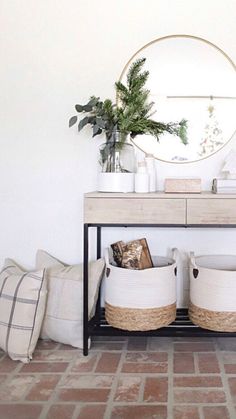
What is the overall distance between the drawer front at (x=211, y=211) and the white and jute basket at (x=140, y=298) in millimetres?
319

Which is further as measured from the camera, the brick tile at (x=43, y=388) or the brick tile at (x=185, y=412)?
the brick tile at (x=43, y=388)

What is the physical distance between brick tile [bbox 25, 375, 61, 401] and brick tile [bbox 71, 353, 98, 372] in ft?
0.41

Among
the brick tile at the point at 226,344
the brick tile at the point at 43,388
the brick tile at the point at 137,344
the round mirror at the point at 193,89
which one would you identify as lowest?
the brick tile at the point at 43,388

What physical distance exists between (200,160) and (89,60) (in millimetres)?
906

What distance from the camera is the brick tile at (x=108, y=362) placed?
2.04m

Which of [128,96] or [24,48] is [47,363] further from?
[24,48]

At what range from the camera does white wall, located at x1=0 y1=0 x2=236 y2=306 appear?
2510 millimetres

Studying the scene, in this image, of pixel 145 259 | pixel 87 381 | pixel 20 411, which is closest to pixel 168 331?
pixel 145 259

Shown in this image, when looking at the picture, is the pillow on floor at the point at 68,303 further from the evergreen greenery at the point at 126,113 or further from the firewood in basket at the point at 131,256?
the evergreen greenery at the point at 126,113

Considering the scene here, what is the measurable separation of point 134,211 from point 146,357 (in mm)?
764

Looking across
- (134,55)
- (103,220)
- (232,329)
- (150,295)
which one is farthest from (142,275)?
(134,55)

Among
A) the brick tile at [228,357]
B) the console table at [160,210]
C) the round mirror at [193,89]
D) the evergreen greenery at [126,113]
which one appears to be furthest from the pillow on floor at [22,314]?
the round mirror at [193,89]

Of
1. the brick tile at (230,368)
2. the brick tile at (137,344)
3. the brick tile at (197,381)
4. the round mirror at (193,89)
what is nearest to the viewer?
the brick tile at (197,381)

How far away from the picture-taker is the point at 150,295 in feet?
7.08
